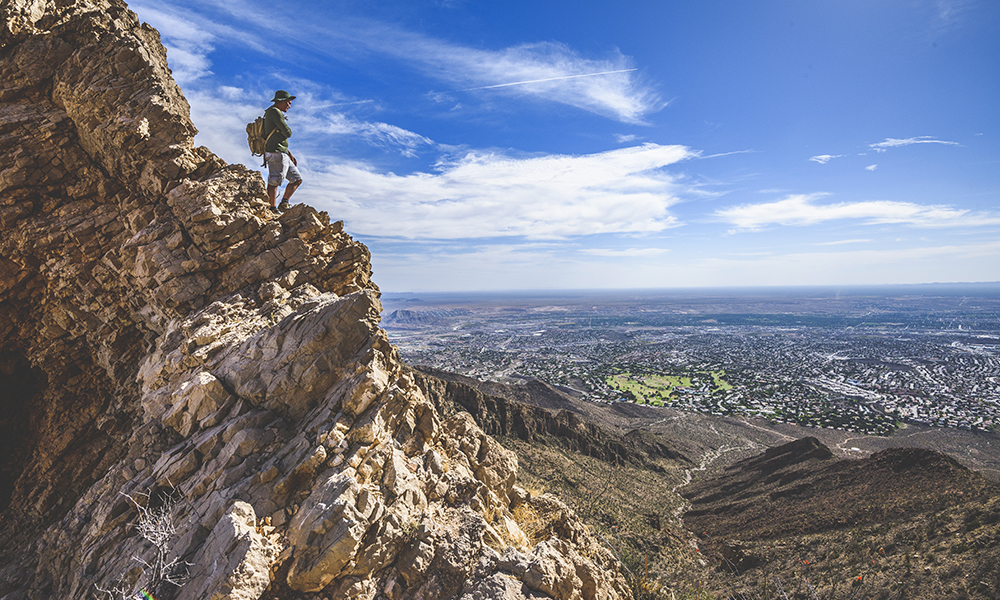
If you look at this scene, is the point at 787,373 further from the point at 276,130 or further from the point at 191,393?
the point at 191,393

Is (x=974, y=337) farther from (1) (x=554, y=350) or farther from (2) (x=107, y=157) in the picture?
(2) (x=107, y=157)

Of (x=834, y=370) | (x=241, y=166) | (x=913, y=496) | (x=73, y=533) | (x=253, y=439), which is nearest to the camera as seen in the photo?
(x=253, y=439)

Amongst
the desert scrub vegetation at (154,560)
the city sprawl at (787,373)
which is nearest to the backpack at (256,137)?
the desert scrub vegetation at (154,560)

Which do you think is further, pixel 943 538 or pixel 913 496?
pixel 913 496

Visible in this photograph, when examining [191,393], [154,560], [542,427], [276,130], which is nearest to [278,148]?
[276,130]

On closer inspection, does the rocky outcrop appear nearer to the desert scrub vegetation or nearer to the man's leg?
the man's leg

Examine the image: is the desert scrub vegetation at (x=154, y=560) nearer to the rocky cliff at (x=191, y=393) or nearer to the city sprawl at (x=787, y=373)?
the rocky cliff at (x=191, y=393)

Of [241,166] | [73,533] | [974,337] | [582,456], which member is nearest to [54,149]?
[241,166]
